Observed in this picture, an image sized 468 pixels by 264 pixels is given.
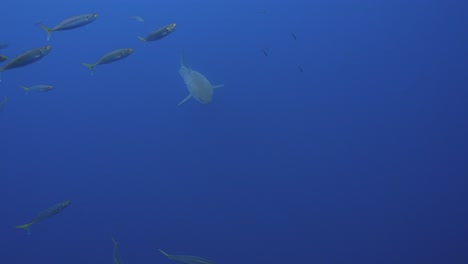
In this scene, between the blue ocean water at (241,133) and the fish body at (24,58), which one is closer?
the fish body at (24,58)

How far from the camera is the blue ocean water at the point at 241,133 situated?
476 cm

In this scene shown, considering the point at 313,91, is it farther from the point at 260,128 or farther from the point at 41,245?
the point at 41,245

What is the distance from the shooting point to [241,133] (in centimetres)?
494

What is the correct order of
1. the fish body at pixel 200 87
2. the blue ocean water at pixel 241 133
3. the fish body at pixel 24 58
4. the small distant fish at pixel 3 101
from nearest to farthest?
the fish body at pixel 24 58
the fish body at pixel 200 87
the small distant fish at pixel 3 101
the blue ocean water at pixel 241 133

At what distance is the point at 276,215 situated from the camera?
513 centimetres

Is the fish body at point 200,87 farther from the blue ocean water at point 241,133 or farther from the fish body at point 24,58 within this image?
the fish body at point 24,58

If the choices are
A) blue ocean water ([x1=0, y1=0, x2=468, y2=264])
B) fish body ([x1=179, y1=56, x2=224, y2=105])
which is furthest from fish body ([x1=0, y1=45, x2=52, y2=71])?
blue ocean water ([x1=0, y1=0, x2=468, y2=264])

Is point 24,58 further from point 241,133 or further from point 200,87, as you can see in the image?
point 241,133

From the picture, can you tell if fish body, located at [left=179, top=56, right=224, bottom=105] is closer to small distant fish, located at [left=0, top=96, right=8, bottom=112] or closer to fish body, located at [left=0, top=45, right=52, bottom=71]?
fish body, located at [left=0, top=45, right=52, bottom=71]

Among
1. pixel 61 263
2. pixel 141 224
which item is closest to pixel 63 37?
pixel 141 224

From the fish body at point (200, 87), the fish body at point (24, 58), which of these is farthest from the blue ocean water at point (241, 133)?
the fish body at point (24, 58)

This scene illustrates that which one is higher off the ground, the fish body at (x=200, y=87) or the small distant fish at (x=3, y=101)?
the fish body at (x=200, y=87)

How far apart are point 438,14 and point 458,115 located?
4.19 ft

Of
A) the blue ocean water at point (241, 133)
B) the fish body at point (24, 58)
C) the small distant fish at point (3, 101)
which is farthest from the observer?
the blue ocean water at point (241, 133)
